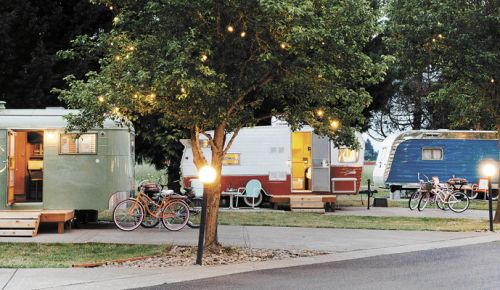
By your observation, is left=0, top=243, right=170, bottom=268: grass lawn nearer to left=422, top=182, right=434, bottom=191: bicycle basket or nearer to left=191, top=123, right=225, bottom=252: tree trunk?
left=191, top=123, right=225, bottom=252: tree trunk

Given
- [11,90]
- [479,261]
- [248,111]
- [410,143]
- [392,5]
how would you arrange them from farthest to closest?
[410,143] → [11,90] → [392,5] → [248,111] → [479,261]

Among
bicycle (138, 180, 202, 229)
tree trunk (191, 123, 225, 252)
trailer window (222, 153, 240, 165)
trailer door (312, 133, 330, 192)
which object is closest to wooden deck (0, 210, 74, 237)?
bicycle (138, 180, 202, 229)

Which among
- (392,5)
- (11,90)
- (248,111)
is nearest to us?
(248,111)

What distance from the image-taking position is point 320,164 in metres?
22.1

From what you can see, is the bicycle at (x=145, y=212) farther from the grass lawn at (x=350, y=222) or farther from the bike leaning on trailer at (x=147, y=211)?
the grass lawn at (x=350, y=222)

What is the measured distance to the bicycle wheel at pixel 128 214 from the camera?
15375 millimetres

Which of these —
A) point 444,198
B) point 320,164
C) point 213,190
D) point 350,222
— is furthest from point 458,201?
point 213,190

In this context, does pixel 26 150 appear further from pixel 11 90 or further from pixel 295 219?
pixel 295 219

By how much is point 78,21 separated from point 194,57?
512 inches

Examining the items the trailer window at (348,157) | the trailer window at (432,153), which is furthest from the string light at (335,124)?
the trailer window at (432,153)

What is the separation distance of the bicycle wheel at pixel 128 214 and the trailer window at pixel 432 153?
1476 centimetres

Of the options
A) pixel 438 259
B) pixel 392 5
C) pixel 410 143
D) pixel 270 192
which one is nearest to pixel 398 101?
pixel 410 143

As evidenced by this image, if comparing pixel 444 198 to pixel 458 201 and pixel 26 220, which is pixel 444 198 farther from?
pixel 26 220

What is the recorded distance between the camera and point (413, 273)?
9.60 m
